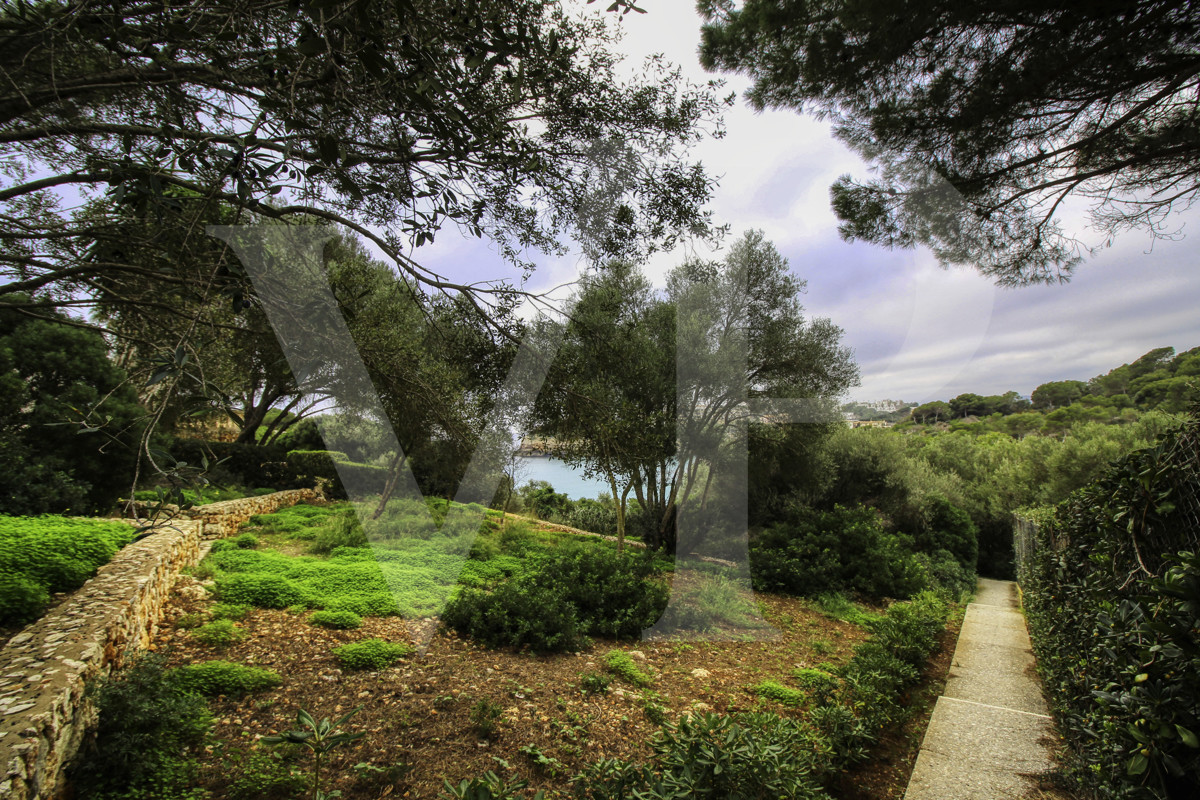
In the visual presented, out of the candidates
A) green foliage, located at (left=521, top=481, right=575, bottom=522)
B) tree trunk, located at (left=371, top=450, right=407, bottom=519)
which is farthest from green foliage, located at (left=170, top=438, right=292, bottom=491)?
green foliage, located at (left=521, top=481, right=575, bottom=522)

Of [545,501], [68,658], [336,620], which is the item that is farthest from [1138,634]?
[545,501]

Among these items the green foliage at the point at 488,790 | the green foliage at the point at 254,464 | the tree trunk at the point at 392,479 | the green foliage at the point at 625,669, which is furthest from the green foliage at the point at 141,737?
the green foliage at the point at 254,464

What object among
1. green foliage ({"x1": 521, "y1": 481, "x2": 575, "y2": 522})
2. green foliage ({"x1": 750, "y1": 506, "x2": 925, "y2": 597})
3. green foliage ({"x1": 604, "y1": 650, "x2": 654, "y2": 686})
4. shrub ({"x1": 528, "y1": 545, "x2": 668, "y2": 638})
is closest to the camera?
green foliage ({"x1": 604, "y1": 650, "x2": 654, "y2": 686})

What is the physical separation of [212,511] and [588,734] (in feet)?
22.8

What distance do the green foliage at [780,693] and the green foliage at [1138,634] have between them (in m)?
1.49

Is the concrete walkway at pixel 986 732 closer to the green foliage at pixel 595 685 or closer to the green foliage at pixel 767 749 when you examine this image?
the green foliage at pixel 767 749

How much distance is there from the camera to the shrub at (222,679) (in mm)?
2771

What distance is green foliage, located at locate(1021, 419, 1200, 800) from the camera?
1221 mm

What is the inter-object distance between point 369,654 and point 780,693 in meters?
3.06

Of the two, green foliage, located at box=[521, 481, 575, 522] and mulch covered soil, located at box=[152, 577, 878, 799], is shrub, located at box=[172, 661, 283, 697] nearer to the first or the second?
mulch covered soil, located at box=[152, 577, 878, 799]

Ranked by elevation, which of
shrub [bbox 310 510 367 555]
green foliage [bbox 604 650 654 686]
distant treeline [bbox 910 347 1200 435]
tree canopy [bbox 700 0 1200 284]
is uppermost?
tree canopy [bbox 700 0 1200 284]

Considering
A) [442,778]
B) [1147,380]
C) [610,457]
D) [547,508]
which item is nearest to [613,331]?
[610,457]

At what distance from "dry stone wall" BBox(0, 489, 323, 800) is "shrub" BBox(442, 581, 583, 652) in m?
2.17

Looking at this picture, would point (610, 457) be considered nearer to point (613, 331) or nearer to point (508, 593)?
point (613, 331)
